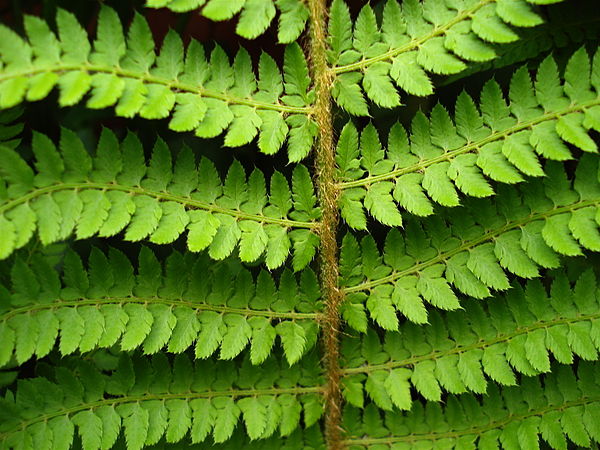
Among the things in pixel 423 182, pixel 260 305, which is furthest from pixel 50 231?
pixel 423 182

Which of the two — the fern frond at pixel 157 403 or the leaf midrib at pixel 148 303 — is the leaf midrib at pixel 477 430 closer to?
the fern frond at pixel 157 403

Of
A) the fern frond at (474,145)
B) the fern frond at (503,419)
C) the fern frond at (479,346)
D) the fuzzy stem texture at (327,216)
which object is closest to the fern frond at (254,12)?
the fuzzy stem texture at (327,216)

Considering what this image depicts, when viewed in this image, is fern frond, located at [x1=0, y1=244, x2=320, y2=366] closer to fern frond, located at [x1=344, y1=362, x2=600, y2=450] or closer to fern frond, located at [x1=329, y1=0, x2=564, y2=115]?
fern frond, located at [x1=344, y1=362, x2=600, y2=450]

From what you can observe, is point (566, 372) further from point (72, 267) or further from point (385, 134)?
point (72, 267)

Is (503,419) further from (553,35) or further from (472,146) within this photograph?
(553,35)

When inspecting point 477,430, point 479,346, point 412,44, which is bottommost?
point 477,430

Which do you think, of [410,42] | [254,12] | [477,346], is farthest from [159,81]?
[477,346]
